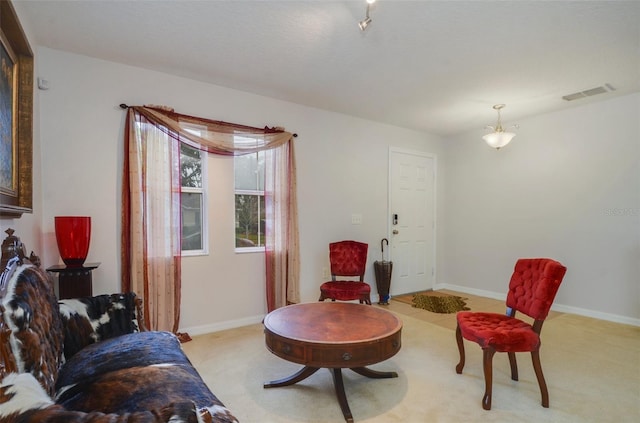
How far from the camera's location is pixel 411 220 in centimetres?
503

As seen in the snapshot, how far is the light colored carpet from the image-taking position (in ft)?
6.44

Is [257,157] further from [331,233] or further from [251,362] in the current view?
[251,362]

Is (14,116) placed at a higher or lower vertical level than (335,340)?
higher

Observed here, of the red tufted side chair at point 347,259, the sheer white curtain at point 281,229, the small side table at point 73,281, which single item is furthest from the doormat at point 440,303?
the small side table at point 73,281

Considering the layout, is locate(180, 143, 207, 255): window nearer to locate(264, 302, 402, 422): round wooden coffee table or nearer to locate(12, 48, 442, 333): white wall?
locate(12, 48, 442, 333): white wall

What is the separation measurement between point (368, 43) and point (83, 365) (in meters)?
2.73

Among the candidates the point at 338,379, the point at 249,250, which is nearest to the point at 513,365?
the point at 338,379

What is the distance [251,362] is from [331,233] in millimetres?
1951

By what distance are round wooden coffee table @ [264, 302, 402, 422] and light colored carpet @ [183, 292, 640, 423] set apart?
0.15 metres

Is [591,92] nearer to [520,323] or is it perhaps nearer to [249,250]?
[520,323]

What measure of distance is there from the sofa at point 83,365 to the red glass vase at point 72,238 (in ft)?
1.85

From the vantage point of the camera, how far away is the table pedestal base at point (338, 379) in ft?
6.37

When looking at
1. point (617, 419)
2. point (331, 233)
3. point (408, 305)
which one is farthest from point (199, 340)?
point (617, 419)

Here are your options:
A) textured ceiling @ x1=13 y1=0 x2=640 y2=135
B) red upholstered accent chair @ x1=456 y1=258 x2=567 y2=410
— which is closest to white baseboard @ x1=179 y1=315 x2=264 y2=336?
red upholstered accent chair @ x1=456 y1=258 x2=567 y2=410
